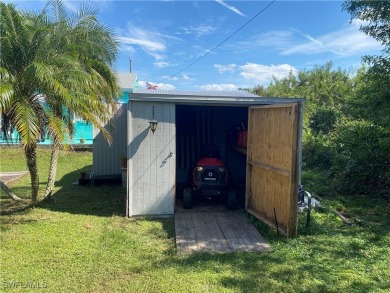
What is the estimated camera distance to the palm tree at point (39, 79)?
4723 millimetres

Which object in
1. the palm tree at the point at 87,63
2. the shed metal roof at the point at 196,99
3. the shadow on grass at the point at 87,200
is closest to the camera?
the palm tree at the point at 87,63

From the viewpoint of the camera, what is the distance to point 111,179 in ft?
30.0

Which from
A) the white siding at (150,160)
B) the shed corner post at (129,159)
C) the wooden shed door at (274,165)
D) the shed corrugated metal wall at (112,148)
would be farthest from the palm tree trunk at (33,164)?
the wooden shed door at (274,165)

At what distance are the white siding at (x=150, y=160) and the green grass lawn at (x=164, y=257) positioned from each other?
37cm

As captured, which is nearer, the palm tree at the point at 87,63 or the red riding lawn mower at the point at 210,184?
the palm tree at the point at 87,63

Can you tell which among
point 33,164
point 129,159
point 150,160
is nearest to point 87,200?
point 33,164

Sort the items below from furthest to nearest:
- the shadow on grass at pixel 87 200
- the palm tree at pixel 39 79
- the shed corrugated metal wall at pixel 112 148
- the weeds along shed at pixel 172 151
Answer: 1. the shed corrugated metal wall at pixel 112 148
2. the shadow on grass at pixel 87 200
3. the weeds along shed at pixel 172 151
4. the palm tree at pixel 39 79

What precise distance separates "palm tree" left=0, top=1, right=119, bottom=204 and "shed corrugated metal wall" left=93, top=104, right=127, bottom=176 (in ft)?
8.70

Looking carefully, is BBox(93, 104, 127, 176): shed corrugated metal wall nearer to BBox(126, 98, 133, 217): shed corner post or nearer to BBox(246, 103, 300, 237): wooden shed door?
BBox(126, 98, 133, 217): shed corner post

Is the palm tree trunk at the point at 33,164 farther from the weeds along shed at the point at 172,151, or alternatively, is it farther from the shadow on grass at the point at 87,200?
the weeds along shed at the point at 172,151

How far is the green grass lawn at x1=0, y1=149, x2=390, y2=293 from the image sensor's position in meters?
3.35

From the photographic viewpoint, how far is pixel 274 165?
16.9 ft

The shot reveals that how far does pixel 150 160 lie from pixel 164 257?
225 centimetres

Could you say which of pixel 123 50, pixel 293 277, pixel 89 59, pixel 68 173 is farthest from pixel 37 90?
pixel 68 173
